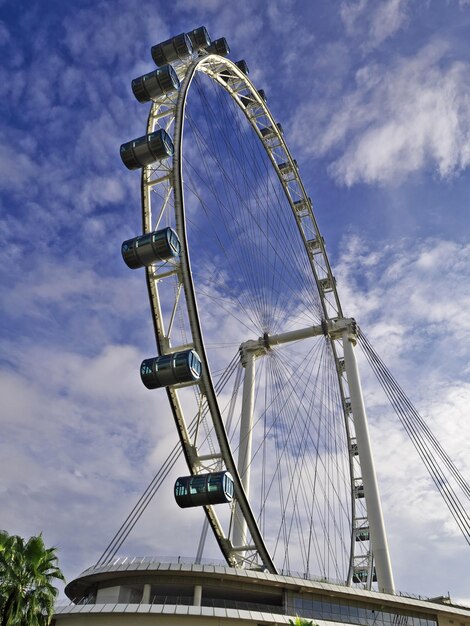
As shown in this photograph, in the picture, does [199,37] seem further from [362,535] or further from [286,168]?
[362,535]

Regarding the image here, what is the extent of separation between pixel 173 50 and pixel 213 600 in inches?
1331

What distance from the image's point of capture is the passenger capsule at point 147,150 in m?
34.8

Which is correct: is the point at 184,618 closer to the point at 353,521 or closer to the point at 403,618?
the point at 403,618

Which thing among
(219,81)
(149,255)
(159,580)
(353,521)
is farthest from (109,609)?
(219,81)

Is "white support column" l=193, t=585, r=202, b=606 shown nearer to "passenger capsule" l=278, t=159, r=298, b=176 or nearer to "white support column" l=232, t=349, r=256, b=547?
"white support column" l=232, t=349, r=256, b=547

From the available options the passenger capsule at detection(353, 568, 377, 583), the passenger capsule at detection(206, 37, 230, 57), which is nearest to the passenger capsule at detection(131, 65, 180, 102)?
the passenger capsule at detection(206, 37, 230, 57)

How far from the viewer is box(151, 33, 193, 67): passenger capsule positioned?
4053cm

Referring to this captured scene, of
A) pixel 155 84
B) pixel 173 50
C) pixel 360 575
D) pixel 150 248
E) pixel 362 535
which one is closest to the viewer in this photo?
pixel 150 248

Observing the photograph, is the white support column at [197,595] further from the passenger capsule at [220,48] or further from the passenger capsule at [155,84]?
the passenger capsule at [220,48]

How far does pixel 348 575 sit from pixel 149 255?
3065cm

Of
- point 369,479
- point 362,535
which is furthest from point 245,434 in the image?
point 362,535

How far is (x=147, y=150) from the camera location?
3503cm

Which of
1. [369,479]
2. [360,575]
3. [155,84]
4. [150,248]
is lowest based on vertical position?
[360,575]

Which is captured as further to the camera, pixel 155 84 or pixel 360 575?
pixel 360 575
